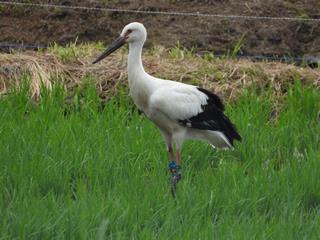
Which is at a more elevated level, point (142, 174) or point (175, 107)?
point (175, 107)

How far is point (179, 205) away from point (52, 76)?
3.12 metres

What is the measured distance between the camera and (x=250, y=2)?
1056 cm

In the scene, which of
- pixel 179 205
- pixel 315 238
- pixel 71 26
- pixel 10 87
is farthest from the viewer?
pixel 71 26

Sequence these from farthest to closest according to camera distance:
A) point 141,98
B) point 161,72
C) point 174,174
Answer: point 161,72, point 141,98, point 174,174

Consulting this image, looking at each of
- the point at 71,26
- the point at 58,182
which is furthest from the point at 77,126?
the point at 71,26

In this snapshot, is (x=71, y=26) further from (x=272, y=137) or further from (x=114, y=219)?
(x=114, y=219)

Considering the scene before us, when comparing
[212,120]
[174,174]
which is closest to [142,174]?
[174,174]

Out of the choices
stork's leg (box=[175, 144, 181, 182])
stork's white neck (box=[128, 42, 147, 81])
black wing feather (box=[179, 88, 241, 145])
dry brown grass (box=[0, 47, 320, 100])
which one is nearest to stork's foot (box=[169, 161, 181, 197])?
stork's leg (box=[175, 144, 181, 182])

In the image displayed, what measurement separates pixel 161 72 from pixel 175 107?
192 centimetres

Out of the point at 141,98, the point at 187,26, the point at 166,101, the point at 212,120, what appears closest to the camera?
the point at 166,101

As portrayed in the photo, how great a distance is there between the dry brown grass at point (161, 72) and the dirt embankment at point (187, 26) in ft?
3.43

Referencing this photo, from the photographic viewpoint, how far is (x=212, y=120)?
270 inches

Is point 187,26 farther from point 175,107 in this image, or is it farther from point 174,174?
point 174,174

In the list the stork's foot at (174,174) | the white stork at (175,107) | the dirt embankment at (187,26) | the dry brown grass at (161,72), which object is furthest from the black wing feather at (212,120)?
the dirt embankment at (187,26)
